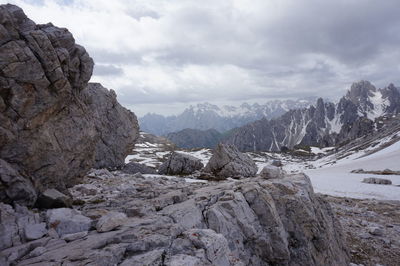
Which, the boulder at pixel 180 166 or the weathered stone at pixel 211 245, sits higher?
the weathered stone at pixel 211 245

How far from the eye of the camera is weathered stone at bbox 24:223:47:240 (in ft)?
30.7

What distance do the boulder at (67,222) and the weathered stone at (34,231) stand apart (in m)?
0.37

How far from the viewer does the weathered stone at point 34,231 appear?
30.7 ft

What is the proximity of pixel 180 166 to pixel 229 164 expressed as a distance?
8.26 m

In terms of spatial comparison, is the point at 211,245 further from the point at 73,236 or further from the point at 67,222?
the point at 67,222

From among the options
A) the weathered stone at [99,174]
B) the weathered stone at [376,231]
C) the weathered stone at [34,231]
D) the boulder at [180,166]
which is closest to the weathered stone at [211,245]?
the weathered stone at [34,231]

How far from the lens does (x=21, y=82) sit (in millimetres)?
12852

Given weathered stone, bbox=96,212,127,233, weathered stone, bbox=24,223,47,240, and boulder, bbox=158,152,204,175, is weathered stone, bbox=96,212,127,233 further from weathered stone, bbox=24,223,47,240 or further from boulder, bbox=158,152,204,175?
boulder, bbox=158,152,204,175

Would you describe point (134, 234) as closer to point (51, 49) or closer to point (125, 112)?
point (51, 49)

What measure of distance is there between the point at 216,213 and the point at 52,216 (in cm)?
731

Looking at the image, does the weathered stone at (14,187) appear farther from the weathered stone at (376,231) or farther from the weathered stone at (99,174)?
the weathered stone at (376,231)

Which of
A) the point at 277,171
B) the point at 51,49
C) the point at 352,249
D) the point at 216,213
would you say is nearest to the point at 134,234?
the point at 216,213

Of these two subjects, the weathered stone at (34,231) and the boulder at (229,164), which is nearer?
the weathered stone at (34,231)

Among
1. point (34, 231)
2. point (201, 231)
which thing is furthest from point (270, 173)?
point (34, 231)
